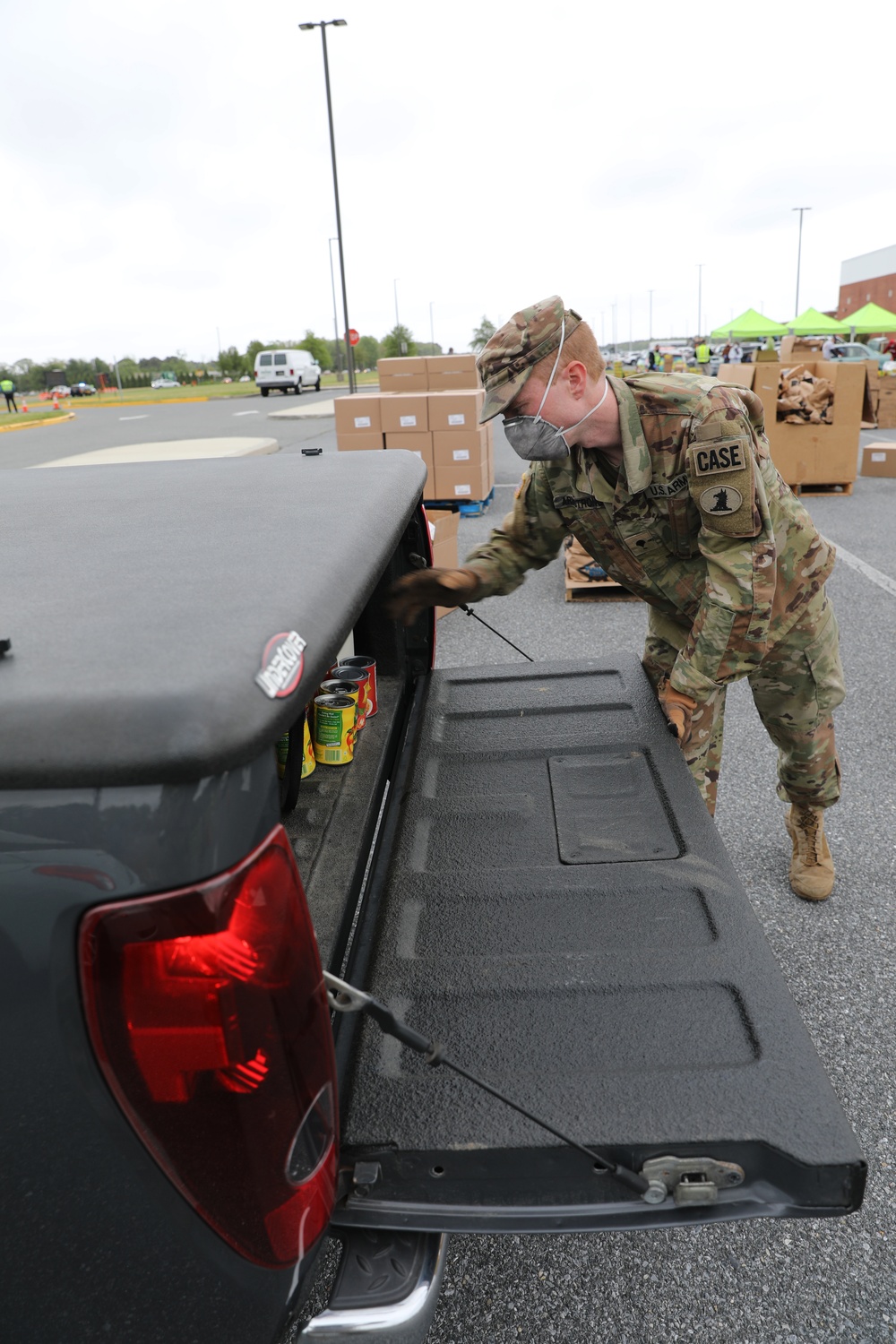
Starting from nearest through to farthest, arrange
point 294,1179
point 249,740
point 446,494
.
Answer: point 249,740, point 294,1179, point 446,494

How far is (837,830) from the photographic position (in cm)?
329

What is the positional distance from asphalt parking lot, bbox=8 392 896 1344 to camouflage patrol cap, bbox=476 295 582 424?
69.1 inches

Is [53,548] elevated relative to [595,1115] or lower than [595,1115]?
elevated

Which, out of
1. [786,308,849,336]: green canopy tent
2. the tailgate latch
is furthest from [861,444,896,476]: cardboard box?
[786,308,849,336]: green canopy tent

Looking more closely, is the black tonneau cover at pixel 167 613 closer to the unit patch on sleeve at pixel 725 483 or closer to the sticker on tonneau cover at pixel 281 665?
the sticker on tonneau cover at pixel 281 665

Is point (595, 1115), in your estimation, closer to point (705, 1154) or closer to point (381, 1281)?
point (705, 1154)

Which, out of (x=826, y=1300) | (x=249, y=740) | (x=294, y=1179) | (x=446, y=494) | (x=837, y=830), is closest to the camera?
(x=249, y=740)

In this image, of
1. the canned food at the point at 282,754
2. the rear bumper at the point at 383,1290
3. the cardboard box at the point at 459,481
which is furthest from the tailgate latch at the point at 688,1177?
the cardboard box at the point at 459,481

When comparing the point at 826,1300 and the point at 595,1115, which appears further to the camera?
the point at 826,1300

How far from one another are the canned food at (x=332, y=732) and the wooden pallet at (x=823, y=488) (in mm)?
8702

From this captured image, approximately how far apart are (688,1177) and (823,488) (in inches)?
397

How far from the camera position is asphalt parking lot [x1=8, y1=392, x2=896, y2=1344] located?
166 cm

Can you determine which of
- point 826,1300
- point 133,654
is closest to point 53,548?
point 133,654

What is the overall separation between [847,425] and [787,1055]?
9.31 metres
